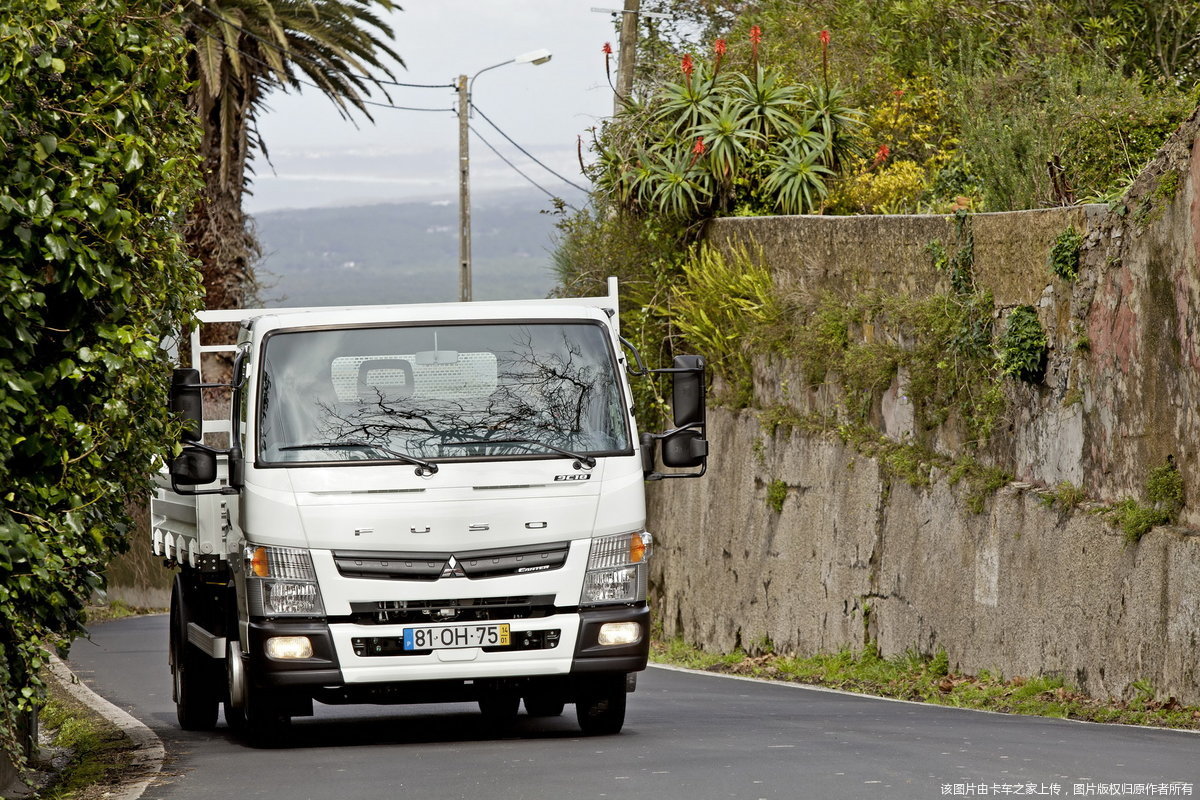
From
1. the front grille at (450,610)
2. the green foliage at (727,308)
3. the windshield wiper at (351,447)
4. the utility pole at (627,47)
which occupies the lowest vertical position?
the front grille at (450,610)

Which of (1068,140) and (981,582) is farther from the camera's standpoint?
(1068,140)

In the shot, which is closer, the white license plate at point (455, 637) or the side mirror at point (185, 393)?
the side mirror at point (185, 393)

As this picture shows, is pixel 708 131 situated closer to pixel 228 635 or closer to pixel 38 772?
pixel 228 635

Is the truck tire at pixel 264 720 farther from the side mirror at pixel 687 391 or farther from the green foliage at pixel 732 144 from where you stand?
the green foliage at pixel 732 144

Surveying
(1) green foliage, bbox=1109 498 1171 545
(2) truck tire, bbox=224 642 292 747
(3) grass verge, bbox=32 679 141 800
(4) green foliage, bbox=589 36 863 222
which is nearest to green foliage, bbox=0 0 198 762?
(3) grass verge, bbox=32 679 141 800

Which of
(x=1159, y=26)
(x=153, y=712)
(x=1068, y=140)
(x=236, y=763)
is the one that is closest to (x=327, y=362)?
(x=236, y=763)

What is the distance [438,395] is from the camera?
1012cm

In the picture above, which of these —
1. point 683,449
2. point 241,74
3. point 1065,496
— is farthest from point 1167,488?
point 241,74

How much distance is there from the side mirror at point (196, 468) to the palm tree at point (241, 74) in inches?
573

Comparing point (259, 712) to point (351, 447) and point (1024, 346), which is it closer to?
point (351, 447)

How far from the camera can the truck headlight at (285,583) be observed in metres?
9.62

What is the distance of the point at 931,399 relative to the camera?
15.6 m

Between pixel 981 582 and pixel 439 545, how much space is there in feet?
19.8

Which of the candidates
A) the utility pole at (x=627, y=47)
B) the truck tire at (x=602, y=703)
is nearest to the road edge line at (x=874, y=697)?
the truck tire at (x=602, y=703)
